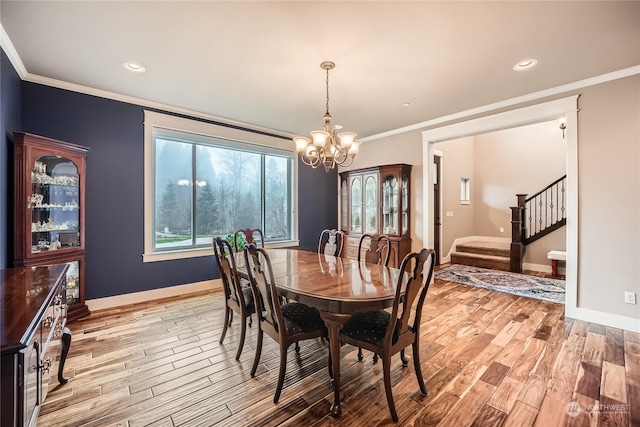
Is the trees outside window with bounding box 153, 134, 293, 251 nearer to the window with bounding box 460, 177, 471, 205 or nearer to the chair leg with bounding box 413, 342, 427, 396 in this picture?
the chair leg with bounding box 413, 342, 427, 396

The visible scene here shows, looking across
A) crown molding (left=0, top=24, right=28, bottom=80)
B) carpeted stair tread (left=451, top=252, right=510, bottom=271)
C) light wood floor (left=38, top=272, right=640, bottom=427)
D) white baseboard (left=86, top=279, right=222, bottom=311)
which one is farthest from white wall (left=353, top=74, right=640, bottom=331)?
crown molding (left=0, top=24, right=28, bottom=80)

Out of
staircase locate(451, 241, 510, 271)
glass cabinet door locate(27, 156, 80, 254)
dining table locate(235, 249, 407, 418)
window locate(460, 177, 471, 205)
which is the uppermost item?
window locate(460, 177, 471, 205)

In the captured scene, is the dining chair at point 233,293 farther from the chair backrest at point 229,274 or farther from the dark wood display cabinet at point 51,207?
the dark wood display cabinet at point 51,207

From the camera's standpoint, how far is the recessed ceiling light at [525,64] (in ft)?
8.67

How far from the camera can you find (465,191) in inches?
291

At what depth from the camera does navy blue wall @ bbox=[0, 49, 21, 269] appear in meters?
2.46

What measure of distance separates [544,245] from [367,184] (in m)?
3.86

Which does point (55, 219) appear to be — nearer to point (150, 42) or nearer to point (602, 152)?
point (150, 42)

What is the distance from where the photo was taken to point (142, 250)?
3732 mm

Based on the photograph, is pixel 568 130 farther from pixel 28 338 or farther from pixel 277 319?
pixel 28 338

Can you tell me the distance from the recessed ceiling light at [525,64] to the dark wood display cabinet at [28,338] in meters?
3.94

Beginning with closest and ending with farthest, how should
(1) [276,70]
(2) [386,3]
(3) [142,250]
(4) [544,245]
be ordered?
(2) [386,3], (1) [276,70], (3) [142,250], (4) [544,245]

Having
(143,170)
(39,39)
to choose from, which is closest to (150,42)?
(39,39)

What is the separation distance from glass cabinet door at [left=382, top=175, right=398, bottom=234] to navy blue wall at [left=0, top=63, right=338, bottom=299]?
3.50 meters
